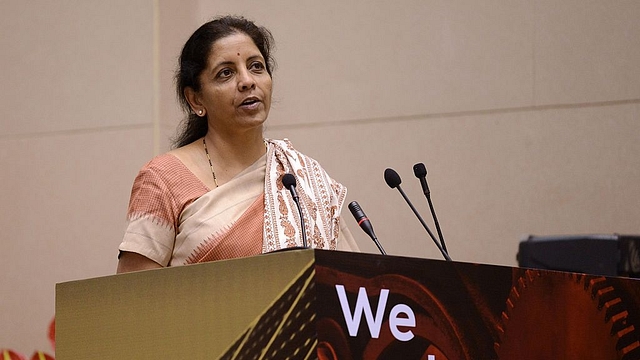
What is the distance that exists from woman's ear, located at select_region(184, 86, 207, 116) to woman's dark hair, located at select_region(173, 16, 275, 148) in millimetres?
12

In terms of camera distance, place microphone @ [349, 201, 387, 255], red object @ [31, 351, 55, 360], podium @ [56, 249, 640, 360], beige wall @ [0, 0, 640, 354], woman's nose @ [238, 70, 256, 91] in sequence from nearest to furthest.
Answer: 1. podium @ [56, 249, 640, 360]
2. microphone @ [349, 201, 387, 255]
3. woman's nose @ [238, 70, 256, 91]
4. beige wall @ [0, 0, 640, 354]
5. red object @ [31, 351, 55, 360]

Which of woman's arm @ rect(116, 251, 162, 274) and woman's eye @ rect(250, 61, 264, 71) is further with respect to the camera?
woman's eye @ rect(250, 61, 264, 71)

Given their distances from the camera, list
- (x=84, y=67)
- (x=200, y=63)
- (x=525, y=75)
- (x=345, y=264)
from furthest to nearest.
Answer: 1. (x=84, y=67)
2. (x=525, y=75)
3. (x=200, y=63)
4. (x=345, y=264)

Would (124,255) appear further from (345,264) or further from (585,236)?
(585,236)

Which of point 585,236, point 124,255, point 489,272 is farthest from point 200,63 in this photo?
point 585,236

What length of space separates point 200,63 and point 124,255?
1.94 feet

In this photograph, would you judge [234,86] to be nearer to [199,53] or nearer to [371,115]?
[199,53]

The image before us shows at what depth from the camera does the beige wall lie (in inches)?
158

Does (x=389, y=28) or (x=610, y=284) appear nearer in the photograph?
(x=610, y=284)

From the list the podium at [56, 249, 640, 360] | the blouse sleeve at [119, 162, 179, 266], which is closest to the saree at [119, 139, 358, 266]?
the blouse sleeve at [119, 162, 179, 266]

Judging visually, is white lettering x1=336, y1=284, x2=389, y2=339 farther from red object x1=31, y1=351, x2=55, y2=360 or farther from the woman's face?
red object x1=31, y1=351, x2=55, y2=360

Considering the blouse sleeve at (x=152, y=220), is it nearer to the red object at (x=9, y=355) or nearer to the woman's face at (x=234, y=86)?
the woman's face at (x=234, y=86)

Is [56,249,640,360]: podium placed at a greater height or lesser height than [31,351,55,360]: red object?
lesser

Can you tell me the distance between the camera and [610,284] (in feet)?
6.52
